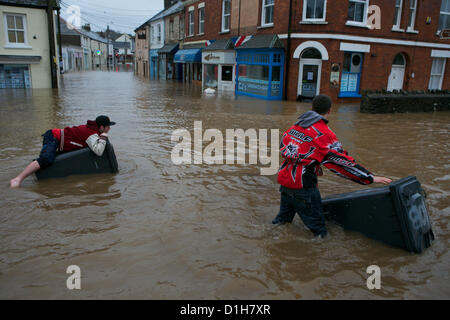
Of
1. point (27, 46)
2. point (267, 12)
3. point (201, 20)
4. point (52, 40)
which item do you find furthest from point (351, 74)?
point (27, 46)

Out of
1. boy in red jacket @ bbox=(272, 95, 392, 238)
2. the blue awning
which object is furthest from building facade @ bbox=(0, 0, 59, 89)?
boy in red jacket @ bbox=(272, 95, 392, 238)

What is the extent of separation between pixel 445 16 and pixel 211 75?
1462cm

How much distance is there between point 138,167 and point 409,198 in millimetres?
4771

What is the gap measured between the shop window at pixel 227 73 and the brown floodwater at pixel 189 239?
16455 millimetres

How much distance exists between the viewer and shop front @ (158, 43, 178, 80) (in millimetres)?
34381

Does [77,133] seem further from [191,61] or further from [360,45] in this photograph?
[191,61]

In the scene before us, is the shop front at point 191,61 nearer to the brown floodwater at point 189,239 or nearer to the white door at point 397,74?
the white door at point 397,74

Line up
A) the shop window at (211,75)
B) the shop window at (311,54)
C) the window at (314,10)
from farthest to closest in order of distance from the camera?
the shop window at (211,75)
the shop window at (311,54)
the window at (314,10)

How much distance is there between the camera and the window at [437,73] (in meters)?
21.7

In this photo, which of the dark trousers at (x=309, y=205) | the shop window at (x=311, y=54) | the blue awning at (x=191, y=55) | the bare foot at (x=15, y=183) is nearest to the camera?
the dark trousers at (x=309, y=205)

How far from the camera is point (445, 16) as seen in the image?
20812 millimetres

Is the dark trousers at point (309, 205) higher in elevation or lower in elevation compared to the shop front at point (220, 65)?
lower

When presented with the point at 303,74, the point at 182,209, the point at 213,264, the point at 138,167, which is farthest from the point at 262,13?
the point at 213,264

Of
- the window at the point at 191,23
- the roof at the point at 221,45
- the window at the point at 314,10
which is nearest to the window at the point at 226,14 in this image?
the roof at the point at 221,45
